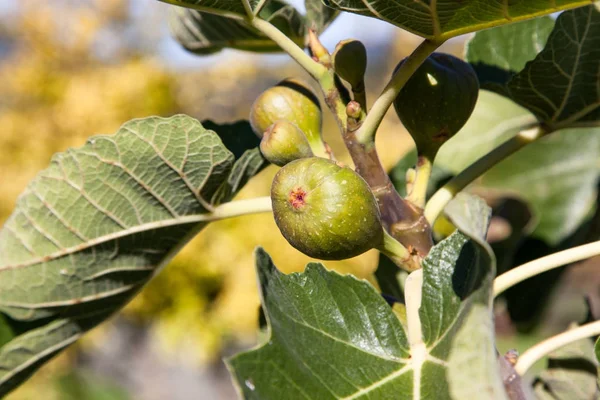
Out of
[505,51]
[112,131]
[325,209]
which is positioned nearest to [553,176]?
[505,51]

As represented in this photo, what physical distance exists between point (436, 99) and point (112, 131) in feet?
10.5

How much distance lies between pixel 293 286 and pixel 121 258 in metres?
0.37

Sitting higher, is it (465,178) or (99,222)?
(465,178)

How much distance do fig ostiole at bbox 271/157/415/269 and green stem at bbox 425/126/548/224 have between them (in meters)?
0.13

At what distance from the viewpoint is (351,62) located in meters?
0.67

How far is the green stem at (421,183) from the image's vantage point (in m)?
0.71

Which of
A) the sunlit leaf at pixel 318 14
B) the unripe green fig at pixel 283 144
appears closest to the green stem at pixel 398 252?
the unripe green fig at pixel 283 144

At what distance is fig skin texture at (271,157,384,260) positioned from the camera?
22.5 inches

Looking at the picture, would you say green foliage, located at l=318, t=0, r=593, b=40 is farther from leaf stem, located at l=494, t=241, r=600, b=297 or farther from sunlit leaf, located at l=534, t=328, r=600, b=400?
sunlit leaf, located at l=534, t=328, r=600, b=400

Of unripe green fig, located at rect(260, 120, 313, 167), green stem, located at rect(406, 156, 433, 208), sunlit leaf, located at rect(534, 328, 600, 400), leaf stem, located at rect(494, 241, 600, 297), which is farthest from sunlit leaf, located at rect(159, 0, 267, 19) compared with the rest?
sunlit leaf, located at rect(534, 328, 600, 400)

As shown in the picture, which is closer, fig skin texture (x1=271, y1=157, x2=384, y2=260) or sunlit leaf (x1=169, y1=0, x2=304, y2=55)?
fig skin texture (x1=271, y1=157, x2=384, y2=260)

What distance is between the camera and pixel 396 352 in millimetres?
607

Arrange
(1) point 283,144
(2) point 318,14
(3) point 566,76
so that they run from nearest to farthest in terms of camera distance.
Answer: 1. (1) point 283,144
2. (3) point 566,76
3. (2) point 318,14

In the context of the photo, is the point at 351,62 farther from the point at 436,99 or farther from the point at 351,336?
the point at 351,336
